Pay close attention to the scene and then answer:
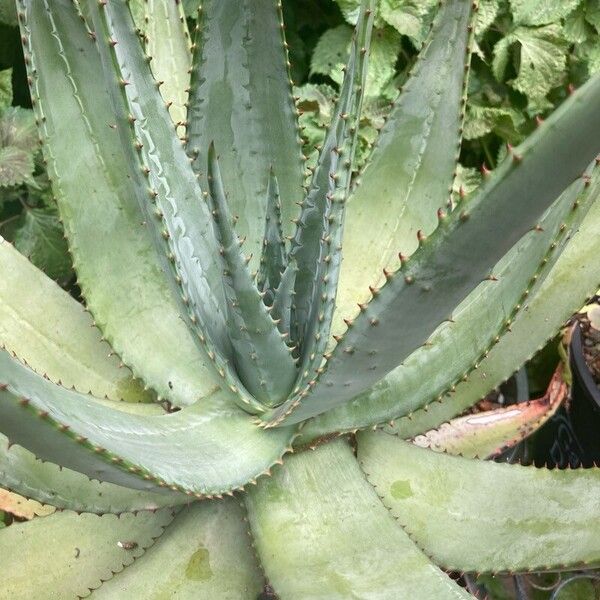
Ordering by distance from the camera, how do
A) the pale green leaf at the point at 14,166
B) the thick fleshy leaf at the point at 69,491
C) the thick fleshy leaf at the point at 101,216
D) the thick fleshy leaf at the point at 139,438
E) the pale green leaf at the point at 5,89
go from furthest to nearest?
the pale green leaf at the point at 5,89 < the pale green leaf at the point at 14,166 < the thick fleshy leaf at the point at 101,216 < the thick fleshy leaf at the point at 69,491 < the thick fleshy leaf at the point at 139,438

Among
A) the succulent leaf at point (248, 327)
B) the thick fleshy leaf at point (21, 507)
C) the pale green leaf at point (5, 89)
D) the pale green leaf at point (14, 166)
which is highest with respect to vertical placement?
the pale green leaf at point (5, 89)

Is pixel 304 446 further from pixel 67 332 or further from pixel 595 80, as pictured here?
pixel 595 80

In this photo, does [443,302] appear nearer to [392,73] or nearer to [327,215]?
[327,215]

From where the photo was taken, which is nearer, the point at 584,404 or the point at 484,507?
the point at 484,507

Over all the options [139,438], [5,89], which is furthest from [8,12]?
[139,438]

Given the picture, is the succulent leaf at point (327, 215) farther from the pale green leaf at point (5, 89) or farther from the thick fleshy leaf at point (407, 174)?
the pale green leaf at point (5, 89)

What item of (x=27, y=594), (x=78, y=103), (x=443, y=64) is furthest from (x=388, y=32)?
(x=27, y=594)

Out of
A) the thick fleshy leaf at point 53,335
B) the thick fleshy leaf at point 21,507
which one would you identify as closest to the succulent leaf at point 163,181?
the thick fleshy leaf at point 53,335
